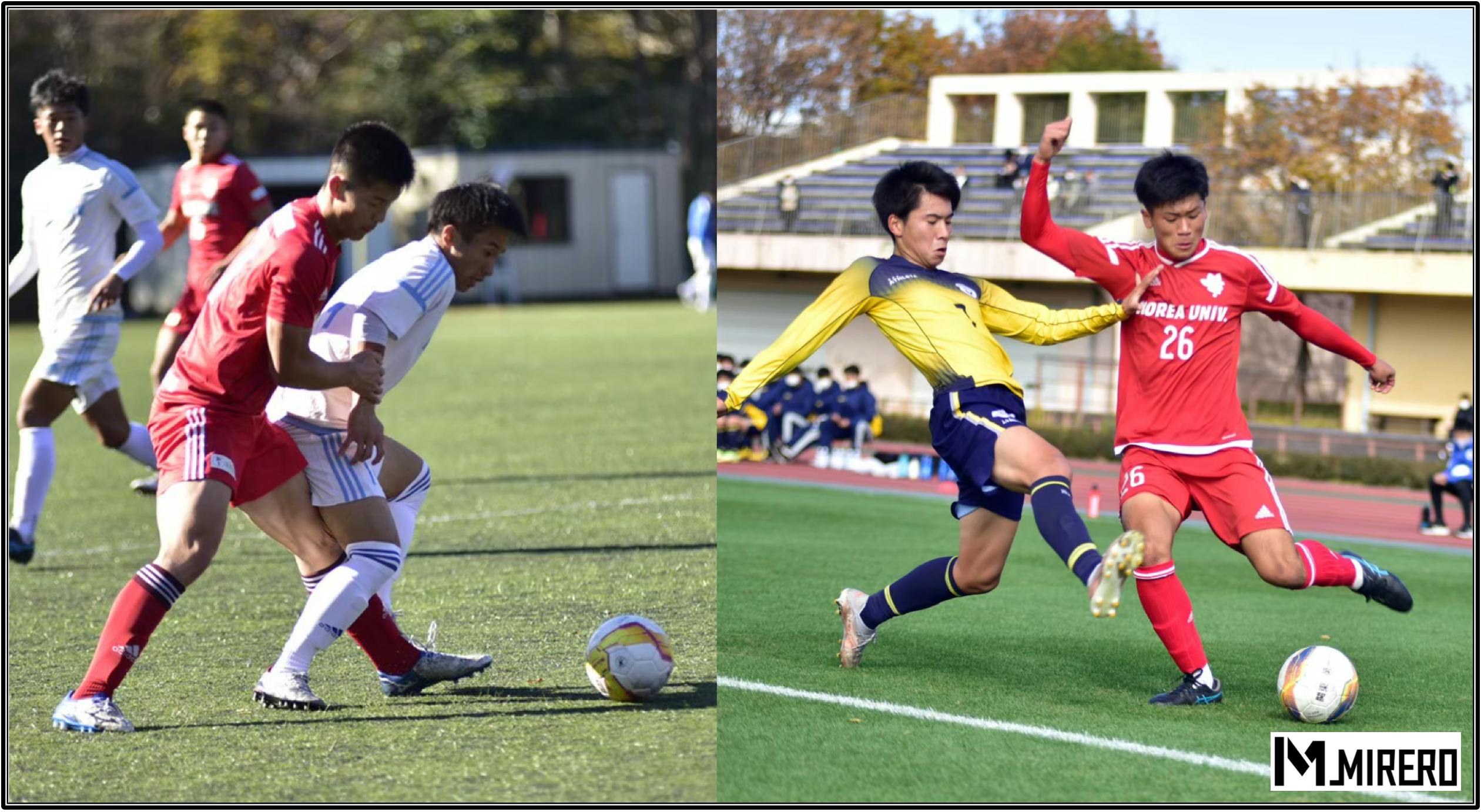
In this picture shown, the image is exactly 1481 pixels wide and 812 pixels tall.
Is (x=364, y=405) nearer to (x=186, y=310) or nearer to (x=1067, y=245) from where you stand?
(x=1067, y=245)

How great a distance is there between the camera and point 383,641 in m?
5.12

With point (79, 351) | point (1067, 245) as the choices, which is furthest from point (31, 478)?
point (1067, 245)

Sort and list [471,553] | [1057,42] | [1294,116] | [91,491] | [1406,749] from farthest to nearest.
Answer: [1294,116]
[1057,42]
[91,491]
[471,553]
[1406,749]

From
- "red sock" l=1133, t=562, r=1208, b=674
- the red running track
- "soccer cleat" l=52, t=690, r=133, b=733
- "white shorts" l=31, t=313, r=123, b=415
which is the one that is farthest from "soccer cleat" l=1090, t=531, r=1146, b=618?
the red running track

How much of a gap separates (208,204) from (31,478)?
2051 millimetres

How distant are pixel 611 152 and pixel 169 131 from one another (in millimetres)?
10771

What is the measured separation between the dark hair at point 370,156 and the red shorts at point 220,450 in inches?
31.4

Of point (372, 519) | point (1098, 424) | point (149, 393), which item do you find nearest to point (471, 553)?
point (372, 519)

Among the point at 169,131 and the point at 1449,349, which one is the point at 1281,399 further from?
the point at 169,131

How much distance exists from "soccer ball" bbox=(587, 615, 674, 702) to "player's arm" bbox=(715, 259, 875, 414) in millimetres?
751

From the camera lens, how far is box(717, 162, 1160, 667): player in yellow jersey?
5.04 meters

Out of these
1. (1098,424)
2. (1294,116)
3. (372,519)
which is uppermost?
(1294,116)

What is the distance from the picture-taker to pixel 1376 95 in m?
21.4

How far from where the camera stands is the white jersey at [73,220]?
7.85 m
